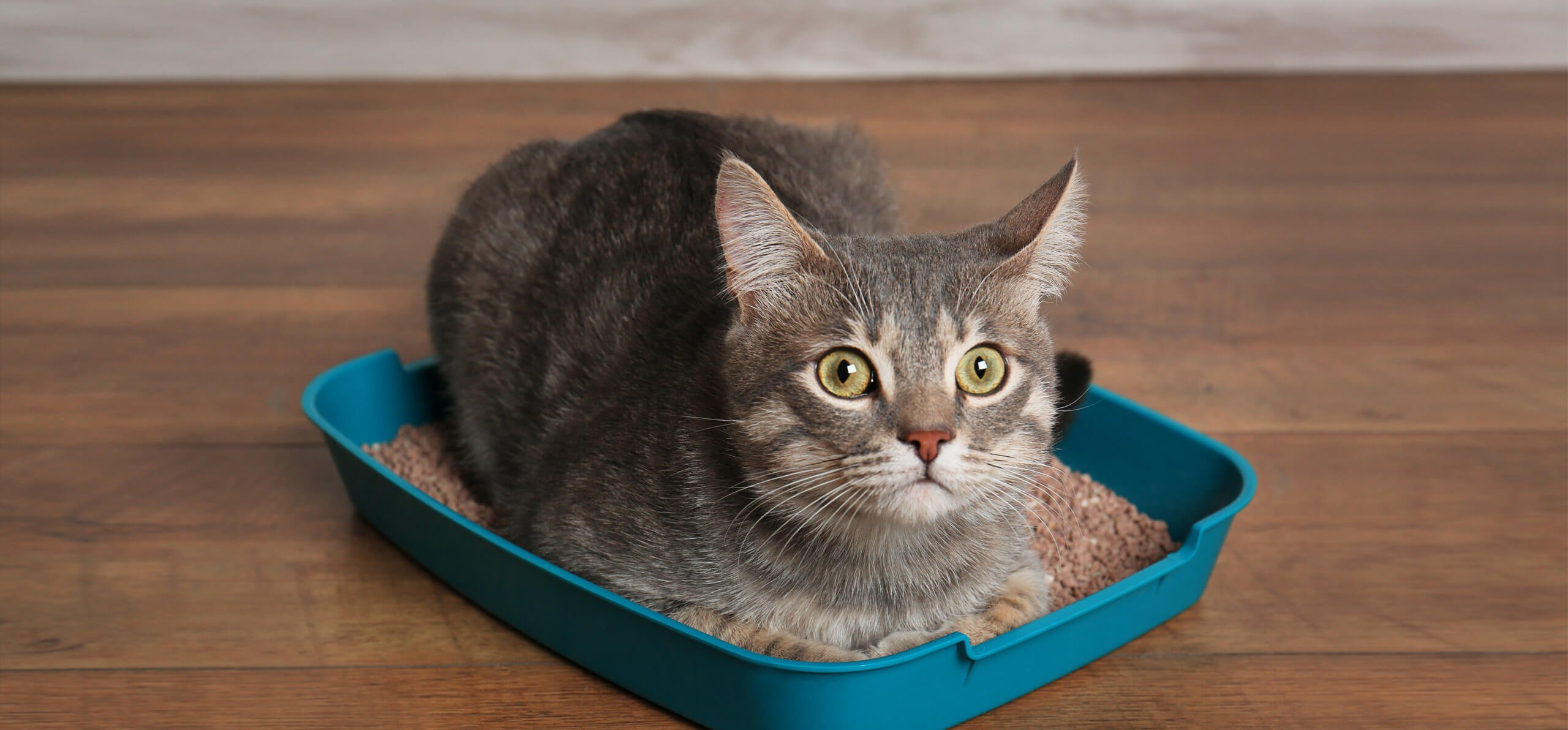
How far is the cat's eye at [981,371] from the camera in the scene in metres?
1.34

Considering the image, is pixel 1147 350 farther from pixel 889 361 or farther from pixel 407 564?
pixel 407 564

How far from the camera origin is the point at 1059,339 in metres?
2.46

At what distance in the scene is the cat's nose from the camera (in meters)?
1.27

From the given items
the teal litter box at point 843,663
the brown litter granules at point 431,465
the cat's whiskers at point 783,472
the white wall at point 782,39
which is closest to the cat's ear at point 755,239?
the cat's whiskers at point 783,472

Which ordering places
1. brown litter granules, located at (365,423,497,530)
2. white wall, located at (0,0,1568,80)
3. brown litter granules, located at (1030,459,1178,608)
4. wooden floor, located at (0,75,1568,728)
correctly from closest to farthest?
1. wooden floor, located at (0,75,1568,728)
2. brown litter granules, located at (1030,459,1178,608)
3. brown litter granules, located at (365,423,497,530)
4. white wall, located at (0,0,1568,80)

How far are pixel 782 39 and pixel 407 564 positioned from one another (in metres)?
2.51

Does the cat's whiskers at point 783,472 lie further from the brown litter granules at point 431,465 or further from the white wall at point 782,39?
the white wall at point 782,39

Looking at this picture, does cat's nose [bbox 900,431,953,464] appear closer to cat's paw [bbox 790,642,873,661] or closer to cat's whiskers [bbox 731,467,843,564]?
cat's whiskers [bbox 731,467,843,564]

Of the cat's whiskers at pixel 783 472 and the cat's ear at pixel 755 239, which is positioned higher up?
the cat's ear at pixel 755 239

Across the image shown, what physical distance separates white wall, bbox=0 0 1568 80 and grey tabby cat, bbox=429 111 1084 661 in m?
2.12

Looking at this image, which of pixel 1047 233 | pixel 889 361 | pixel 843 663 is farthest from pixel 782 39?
pixel 843 663

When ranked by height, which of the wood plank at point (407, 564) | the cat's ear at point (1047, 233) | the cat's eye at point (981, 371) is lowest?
the wood plank at point (407, 564)

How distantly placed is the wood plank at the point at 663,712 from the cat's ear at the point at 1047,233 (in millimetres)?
476

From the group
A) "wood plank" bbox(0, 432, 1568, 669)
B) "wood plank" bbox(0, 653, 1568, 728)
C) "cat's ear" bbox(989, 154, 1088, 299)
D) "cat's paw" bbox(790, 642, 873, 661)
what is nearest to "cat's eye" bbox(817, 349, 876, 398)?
"cat's ear" bbox(989, 154, 1088, 299)
